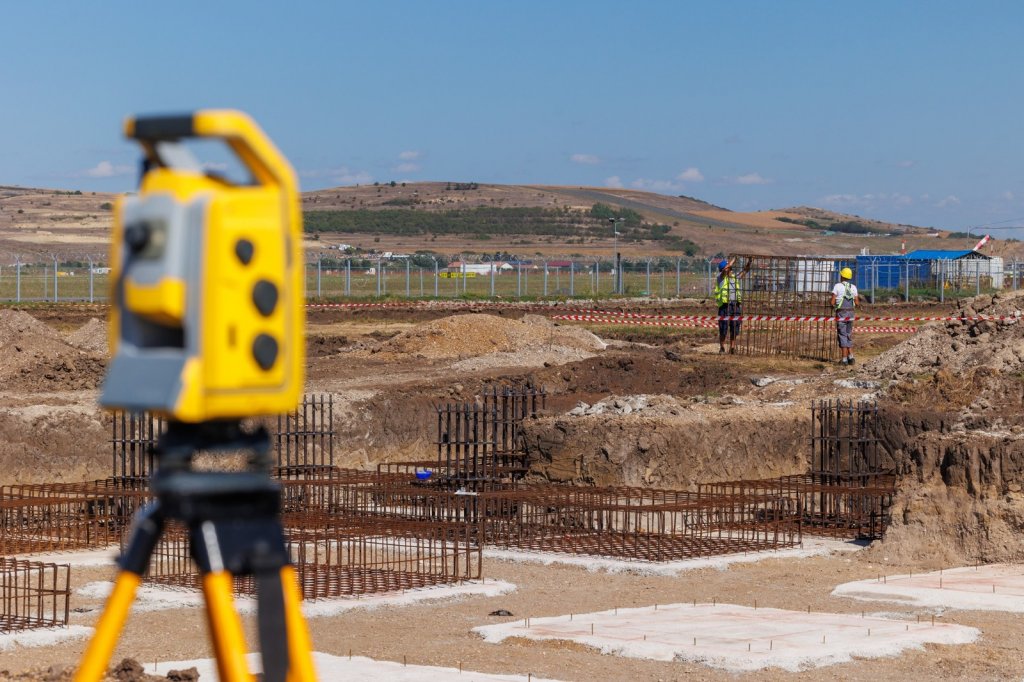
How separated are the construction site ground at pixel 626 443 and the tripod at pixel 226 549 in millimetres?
4818

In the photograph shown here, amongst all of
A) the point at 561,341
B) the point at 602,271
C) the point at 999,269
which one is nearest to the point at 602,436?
the point at 561,341

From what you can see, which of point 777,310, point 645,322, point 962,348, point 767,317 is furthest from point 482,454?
point 645,322

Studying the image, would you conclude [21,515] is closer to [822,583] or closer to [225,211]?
[822,583]

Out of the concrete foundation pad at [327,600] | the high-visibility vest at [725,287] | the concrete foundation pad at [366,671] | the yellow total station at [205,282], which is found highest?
the high-visibility vest at [725,287]

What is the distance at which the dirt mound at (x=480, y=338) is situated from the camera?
3109 cm

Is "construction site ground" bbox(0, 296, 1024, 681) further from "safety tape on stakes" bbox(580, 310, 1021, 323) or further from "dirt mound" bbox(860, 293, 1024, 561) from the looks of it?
"safety tape on stakes" bbox(580, 310, 1021, 323)

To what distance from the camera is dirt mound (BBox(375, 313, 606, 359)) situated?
31094 millimetres

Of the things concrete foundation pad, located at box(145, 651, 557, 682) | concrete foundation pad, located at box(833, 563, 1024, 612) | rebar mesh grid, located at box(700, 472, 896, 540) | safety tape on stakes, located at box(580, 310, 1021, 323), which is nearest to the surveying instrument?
concrete foundation pad, located at box(145, 651, 557, 682)

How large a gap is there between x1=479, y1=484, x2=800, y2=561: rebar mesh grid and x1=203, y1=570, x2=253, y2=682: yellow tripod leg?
10.2 metres

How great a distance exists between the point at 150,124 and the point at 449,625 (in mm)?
7462

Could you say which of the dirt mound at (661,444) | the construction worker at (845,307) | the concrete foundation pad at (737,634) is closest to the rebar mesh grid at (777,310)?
the construction worker at (845,307)

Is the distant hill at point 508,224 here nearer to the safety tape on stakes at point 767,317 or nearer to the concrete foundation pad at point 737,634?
the safety tape on stakes at point 767,317

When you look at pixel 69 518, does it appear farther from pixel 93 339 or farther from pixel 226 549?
pixel 93 339

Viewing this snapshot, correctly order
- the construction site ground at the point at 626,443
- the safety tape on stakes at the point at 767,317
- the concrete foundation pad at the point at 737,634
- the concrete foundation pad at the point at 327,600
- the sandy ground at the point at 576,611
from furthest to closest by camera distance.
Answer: the safety tape on stakes at the point at 767,317 < the concrete foundation pad at the point at 327,600 < the construction site ground at the point at 626,443 < the concrete foundation pad at the point at 737,634 < the sandy ground at the point at 576,611
